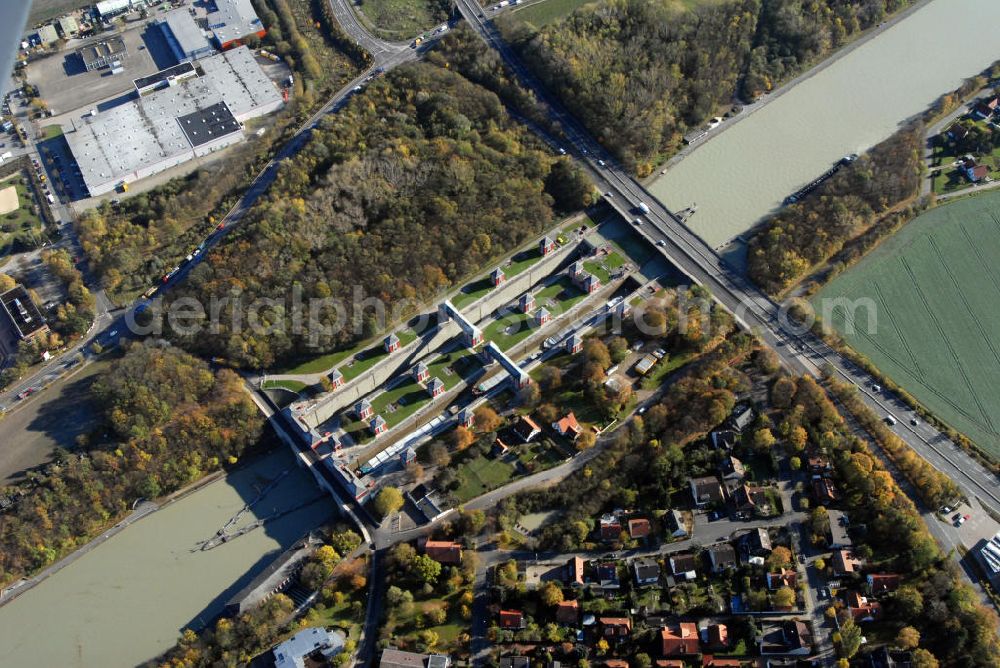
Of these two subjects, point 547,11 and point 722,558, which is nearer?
point 722,558

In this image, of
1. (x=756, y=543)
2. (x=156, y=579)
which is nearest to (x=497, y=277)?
(x=756, y=543)

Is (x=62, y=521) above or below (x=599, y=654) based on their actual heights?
above

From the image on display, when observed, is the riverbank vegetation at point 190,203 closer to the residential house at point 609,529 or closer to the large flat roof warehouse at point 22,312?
the large flat roof warehouse at point 22,312

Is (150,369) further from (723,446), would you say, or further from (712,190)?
(712,190)

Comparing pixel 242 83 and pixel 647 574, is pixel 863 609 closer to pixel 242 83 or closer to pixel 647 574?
pixel 647 574

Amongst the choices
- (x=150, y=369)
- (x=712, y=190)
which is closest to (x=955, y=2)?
(x=712, y=190)

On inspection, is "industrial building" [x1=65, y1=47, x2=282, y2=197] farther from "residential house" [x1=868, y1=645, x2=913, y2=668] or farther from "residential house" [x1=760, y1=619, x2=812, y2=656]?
"residential house" [x1=868, y1=645, x2=913, y2=668]
